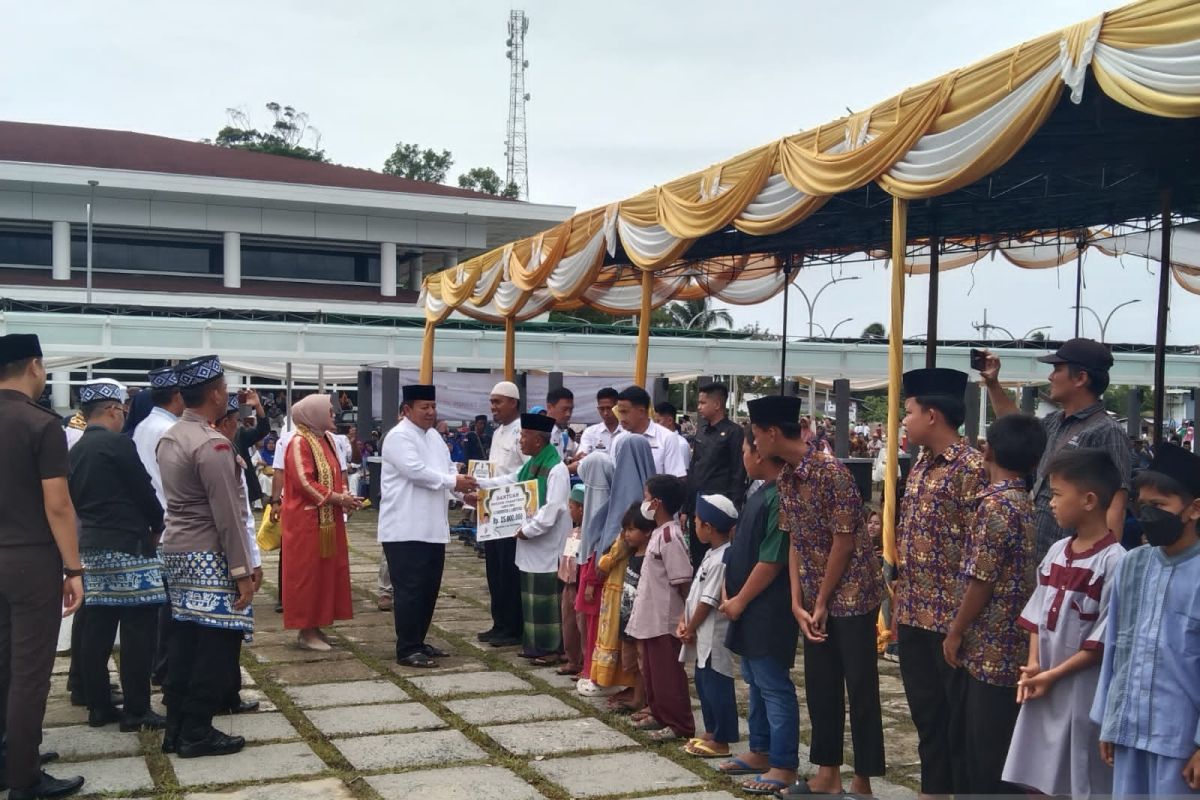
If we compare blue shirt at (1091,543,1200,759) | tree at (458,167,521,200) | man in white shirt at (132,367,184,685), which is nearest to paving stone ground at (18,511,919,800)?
man in white shirt at (132,367,184,685)

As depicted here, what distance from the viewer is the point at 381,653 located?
7.00 meters

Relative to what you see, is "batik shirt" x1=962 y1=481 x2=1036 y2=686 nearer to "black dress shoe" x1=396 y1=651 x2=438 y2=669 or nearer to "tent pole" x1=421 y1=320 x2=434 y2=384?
"black dress shoe" x1=396 y1=651 x2=438 y2=669

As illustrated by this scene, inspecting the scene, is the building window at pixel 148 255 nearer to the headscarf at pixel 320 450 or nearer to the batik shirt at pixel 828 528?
the headscarf at pixel 320 450

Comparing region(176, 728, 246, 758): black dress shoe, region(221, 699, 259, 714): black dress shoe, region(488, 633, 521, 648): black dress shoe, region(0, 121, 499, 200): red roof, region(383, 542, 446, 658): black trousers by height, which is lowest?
region(488, 633, 521, 648): black dress shoe

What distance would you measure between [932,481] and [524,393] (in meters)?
12.1

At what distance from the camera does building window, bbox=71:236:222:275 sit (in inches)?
1195

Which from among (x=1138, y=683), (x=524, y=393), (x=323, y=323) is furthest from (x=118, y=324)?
(x=1138, y=683)

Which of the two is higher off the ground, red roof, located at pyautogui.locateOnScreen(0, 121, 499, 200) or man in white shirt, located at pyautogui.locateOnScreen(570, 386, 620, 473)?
red roof, located at pyautogui.locateOnScreen(0, 121, 499, 200)

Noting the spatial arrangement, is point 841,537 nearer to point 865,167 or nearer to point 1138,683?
point 1138,683

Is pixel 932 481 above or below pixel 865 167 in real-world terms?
below

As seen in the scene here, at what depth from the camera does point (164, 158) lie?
108 feet

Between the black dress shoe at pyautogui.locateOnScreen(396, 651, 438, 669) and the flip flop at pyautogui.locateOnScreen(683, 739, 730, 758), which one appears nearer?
the flip flop at pyautogui.locateOnScreen(683, 739, 730, 758)

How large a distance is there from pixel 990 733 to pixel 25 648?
352 cm

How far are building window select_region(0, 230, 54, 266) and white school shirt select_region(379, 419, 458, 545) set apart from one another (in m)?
26.7
